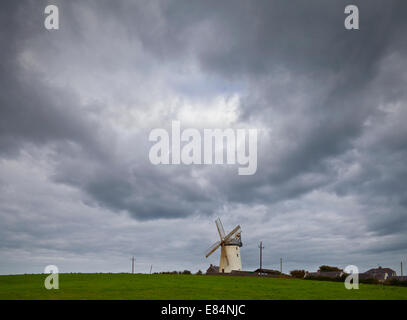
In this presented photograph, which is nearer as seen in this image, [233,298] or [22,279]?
[233,298]

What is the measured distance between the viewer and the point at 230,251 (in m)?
70.7

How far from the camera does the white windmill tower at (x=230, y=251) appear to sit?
227 feet

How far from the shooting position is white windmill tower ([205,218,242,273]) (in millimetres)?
69312
